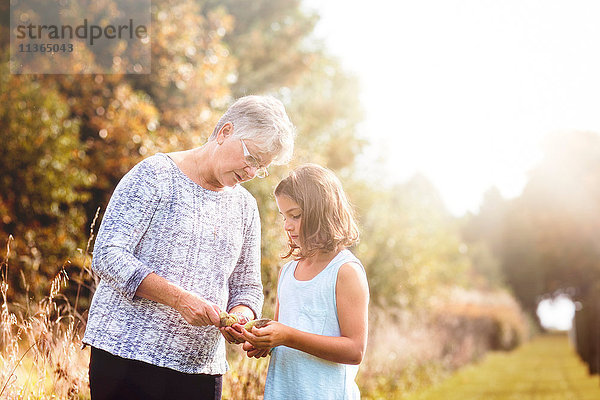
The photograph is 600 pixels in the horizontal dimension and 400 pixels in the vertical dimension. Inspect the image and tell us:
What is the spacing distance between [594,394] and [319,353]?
9861mm

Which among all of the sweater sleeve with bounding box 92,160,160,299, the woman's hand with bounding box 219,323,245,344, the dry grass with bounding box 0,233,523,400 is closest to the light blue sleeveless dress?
the woman's hand with bounding box 219,323,245,344

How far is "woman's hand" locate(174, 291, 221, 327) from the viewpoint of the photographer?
225cm

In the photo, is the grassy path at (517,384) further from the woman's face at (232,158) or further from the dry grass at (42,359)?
the woman's face at (232,158)

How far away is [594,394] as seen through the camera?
10.6 meters

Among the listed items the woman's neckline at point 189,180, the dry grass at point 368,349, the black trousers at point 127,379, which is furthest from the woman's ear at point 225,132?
the dry grass at point 368,349

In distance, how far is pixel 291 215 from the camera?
106 inches

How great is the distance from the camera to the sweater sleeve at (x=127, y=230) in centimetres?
223

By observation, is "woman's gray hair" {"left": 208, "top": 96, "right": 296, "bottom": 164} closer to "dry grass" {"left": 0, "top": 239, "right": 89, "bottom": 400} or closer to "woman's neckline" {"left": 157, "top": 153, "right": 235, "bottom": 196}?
"woman's neckline" {"left": 157, "top": 153, "right": 235, "bottom": 196}

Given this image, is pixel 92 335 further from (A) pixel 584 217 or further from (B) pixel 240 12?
(A) pixel 584 217

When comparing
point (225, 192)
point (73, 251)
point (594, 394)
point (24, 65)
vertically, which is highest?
point (24, 65)

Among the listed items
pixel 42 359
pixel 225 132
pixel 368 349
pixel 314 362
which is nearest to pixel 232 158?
pixel 225 132

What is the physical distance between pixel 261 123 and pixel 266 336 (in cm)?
83

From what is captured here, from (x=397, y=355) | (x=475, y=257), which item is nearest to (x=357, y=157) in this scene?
(x=397, y=355)

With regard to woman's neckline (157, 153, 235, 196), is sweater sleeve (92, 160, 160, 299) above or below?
below
